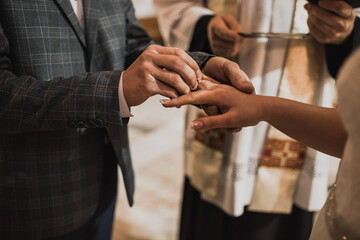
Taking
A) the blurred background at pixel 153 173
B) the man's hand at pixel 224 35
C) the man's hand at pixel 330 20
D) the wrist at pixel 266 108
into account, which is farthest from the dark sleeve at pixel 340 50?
the blurred background at pixel 153 173

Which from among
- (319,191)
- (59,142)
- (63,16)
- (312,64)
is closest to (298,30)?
(312,64)

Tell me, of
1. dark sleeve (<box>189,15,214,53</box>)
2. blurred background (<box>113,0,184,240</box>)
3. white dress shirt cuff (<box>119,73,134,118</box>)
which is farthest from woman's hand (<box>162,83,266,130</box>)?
blurred background (<box>113,0,184,240</box>)

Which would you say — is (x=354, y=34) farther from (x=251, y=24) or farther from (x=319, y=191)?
(x=319, y=191)

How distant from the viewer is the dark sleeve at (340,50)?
111 centimetres

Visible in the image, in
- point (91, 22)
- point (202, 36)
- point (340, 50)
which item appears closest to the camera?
point (91, 22)

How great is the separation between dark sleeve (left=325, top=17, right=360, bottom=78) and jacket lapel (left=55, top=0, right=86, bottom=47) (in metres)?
0.82

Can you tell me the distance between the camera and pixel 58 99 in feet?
2.88

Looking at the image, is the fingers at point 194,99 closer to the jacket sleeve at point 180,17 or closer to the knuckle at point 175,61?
the knuckle at point 175,61

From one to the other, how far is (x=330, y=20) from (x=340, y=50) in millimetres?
142

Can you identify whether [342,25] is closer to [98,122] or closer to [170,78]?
[170,78]

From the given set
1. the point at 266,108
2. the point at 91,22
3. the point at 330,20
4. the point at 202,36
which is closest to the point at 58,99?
the point at 91,22

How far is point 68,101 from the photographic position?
874 millimetres

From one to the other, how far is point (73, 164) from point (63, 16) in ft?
1.51

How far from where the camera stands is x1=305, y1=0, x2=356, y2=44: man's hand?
1.02 metres
